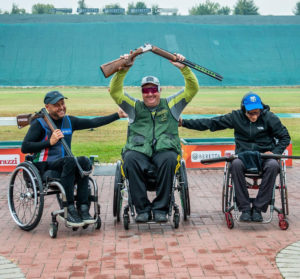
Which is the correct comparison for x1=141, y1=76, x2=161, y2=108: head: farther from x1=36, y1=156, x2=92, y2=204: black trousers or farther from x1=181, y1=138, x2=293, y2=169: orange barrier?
x1=181, y1=138, x2=293, y2=169: orange barrier

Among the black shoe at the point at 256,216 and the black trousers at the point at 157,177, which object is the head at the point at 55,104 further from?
the black shoe at the point at 256,216

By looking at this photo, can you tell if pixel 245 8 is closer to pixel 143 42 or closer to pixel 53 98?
pixel 143 42

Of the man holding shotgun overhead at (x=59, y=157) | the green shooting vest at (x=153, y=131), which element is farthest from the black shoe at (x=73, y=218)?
the green shooting vest at (x=153, y=131)

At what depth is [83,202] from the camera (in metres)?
5.09

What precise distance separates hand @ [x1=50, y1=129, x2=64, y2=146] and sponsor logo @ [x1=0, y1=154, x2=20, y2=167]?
3.85 meters

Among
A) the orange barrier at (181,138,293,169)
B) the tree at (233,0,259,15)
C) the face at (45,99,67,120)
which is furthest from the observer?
the tree at (233,0,259,15)

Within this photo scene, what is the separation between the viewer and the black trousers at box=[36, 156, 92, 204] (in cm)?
490

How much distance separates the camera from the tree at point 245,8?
101m

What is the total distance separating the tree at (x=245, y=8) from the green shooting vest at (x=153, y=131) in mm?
99266

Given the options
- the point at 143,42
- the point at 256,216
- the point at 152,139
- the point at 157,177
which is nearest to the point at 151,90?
the point at 152,139

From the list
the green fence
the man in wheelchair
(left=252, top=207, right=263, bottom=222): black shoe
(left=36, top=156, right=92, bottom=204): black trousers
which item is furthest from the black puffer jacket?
the green fence

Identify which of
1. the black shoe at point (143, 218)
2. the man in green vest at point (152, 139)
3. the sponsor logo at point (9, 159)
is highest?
the man in green vest at point (152, 139)

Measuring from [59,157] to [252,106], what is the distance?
1.98m

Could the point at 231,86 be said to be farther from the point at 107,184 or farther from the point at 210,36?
the point at 107,184
